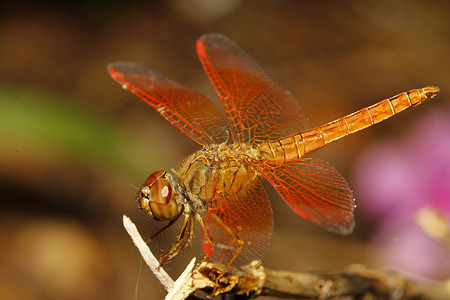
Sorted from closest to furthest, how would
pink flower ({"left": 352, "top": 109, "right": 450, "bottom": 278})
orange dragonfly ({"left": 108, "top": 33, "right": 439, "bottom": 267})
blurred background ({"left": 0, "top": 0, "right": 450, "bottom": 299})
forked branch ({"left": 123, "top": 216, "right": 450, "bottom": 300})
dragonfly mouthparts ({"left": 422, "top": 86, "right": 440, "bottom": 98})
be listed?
forked branch ({"left": 123, "top": 216, "right": 450, "bottom": 300}) → orange dragonfly ({"left": 108, "top": 33, "right": 439, "bottom": 267}) → dragonfly mouthparts ({"left": 422, "top": 86, "right": 440, "bottom": 98}) → pink flower ({"left": 352, "top": 109, "right": 450, "bottom": 278}) → blurred background ({"left": 0, "top": 0, "right": 450, "bottom": 299})

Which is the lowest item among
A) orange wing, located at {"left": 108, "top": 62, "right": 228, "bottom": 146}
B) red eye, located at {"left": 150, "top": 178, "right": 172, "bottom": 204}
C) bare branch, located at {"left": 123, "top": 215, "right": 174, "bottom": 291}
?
bare branch, located at {"left": 123, "top": 215, "right": 174, "bottom": 291}

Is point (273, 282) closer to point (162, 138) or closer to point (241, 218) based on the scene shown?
point (241, 218)

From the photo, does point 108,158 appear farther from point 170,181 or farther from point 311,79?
point 311,79

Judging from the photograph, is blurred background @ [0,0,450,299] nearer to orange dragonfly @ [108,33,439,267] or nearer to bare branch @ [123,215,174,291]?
orange dragonfly @ [108,33,439,267]

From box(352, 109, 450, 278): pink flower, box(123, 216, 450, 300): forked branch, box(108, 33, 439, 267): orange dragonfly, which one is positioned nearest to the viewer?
box(123, 216, 450, 300): forked branch

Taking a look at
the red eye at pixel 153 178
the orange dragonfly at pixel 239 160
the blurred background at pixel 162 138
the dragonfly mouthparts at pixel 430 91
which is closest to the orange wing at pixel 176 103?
the orange dragonfly at pixel 239 160

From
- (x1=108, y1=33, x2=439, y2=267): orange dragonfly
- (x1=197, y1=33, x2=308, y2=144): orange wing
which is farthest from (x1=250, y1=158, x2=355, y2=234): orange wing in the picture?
(x1=197, y1=33, x2=308, y2=144): orange wing
